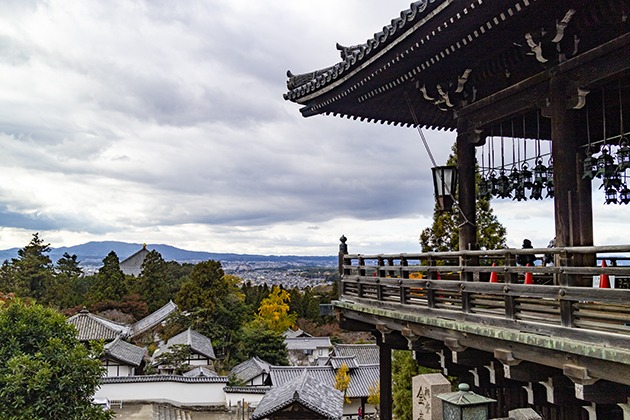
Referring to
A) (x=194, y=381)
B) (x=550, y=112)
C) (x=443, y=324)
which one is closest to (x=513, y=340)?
(x=443, y=324)

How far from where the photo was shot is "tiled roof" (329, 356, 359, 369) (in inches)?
1472

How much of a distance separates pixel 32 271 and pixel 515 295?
4887 centimetres

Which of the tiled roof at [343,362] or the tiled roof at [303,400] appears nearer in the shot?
the tiled roof at [303,400]

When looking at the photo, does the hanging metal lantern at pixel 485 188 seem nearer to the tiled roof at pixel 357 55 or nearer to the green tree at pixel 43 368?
the tiled roof at pixel 357 55

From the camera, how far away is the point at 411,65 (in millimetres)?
6852

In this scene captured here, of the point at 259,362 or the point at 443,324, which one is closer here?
the point at 443,324

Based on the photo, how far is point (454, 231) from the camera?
1371cm

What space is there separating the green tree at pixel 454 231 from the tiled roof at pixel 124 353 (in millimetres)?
20455

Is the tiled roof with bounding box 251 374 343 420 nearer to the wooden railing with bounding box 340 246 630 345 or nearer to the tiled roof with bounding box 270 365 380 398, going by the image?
the wooden railing with bounding box 340 246 630 345

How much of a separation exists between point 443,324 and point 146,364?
3098 centimetres

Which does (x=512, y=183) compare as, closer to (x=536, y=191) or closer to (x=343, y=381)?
(x=536, y=191)

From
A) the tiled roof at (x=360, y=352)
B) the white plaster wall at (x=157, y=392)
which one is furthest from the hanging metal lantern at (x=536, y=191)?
the tiled roof at (x=360, y=352)

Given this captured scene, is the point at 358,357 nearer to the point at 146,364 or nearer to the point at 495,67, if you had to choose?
the point at 146,364

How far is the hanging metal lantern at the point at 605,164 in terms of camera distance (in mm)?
5600
